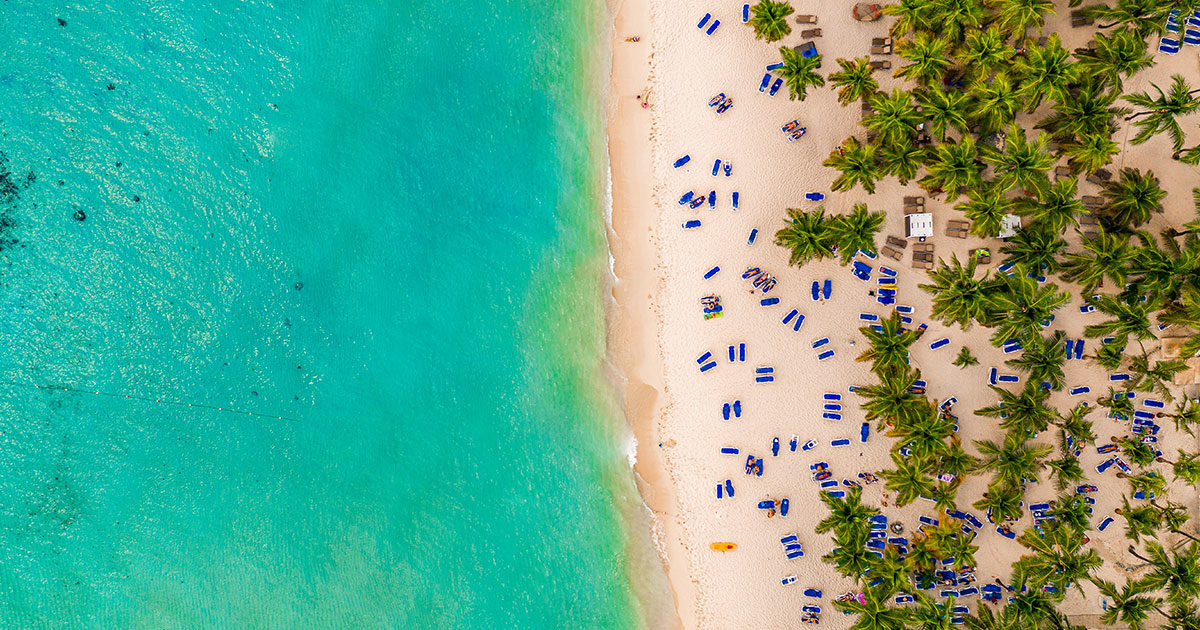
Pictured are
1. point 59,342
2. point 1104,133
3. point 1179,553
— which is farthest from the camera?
point 59,342

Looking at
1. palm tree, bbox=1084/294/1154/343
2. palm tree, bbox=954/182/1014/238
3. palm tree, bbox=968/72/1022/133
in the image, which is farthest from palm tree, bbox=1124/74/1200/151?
palm tree, bbox=1084/294/1154/343

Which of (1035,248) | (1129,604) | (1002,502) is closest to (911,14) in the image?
(1035,248)

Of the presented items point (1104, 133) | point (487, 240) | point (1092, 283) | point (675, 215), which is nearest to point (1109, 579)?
point (1092, 283)

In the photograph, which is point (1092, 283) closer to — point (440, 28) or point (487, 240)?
point (487, 240)

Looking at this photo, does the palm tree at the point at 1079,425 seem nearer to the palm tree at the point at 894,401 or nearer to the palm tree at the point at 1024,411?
the palm tree at the point at 1024,411

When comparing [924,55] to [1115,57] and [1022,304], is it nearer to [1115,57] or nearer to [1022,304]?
[1115,57]

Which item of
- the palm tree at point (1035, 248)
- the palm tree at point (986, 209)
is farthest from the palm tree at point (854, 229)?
the palm tree at point (1035, 248)

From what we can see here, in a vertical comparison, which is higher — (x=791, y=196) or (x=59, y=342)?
(x=791, y=196)
